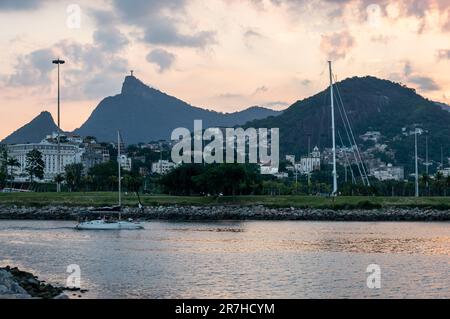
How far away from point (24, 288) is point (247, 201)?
7736 centimetres

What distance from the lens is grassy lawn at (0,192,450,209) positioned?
10381cm

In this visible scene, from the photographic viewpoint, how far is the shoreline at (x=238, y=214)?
98.3m

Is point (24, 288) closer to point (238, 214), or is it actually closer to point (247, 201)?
point (238, 214)

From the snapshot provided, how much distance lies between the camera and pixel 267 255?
53.3 metres

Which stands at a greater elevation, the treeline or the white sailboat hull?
the treeline

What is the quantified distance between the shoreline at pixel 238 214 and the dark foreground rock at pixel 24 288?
2346 inches

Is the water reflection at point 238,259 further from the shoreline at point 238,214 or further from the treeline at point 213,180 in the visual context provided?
the treeline at point 213,180

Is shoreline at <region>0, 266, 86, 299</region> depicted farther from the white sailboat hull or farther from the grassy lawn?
the grassy lawn

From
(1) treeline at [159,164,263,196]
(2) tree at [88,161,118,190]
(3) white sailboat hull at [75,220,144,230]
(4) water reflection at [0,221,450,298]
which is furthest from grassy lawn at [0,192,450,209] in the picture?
(2) tree at [88,161,118,190]

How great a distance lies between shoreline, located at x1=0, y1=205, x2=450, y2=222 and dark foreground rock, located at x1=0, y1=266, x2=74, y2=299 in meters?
59.6

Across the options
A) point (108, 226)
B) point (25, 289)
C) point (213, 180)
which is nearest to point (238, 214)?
point (213, 180)

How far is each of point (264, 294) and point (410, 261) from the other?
1761cm
